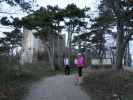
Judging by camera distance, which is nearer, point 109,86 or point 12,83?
point 109,86

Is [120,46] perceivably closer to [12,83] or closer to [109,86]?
[109,86]

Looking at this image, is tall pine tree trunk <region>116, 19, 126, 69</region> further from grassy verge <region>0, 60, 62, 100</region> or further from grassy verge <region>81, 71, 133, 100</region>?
grassy verge <region>0, 60, 62, 100</region>

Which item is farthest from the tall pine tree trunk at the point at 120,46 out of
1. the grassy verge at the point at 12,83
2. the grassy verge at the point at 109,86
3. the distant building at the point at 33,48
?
the distant building at the point at 33,48

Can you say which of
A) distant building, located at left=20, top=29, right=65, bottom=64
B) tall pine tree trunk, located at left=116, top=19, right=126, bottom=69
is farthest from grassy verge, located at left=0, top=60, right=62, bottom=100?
distant building, located at left=20, top=29, right=65, bottom=64

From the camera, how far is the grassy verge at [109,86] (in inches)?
Result: 634

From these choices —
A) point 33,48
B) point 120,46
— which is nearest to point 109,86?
point 120,46

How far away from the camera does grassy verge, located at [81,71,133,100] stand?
16.1 metres

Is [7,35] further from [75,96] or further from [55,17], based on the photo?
[75,96]

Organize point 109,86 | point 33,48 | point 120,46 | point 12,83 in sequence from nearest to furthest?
point 109,86
point 12,83
point 120,46
point 33,48

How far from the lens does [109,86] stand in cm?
1853

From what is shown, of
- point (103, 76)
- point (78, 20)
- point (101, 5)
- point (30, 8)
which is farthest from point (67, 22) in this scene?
point (30, 8)

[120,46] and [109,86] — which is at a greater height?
[120,46]

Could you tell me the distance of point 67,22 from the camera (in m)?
50.6

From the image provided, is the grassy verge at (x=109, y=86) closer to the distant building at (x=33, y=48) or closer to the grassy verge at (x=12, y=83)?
the grassy verge at (x=12, y=83)
